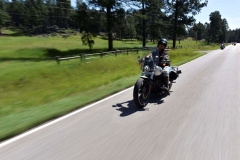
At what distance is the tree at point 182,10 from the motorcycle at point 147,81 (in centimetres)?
4175

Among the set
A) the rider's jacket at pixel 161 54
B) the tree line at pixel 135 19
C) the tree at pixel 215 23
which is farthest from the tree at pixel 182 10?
the tree at pixel 215 23

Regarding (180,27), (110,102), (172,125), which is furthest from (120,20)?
(172,125)

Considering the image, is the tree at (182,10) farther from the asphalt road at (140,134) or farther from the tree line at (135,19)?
the asphalt road at (140,134)

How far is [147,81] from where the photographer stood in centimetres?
636

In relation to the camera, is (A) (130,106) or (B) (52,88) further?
(B) (52,88)

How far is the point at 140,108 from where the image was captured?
20.2ft

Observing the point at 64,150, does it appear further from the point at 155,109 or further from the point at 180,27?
the point at 180,27

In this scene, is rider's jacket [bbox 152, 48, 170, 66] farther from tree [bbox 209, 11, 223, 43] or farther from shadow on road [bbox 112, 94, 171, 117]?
tree [bbox 209, 11, 223, 43]

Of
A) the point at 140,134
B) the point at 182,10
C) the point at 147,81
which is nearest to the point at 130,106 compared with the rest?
the point at 147,81

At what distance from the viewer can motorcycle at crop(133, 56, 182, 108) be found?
597 cm

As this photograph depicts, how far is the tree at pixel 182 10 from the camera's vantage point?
46.0 m

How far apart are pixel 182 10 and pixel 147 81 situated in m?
45.0

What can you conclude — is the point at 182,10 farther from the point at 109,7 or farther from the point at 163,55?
the point at 163,55

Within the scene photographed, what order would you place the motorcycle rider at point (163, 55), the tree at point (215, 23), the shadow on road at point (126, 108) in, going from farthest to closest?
1. the tree at point (215, 23)
2. the motorcycle rider at point (163, 55)
3. the shadow on road at point (126, 108)
